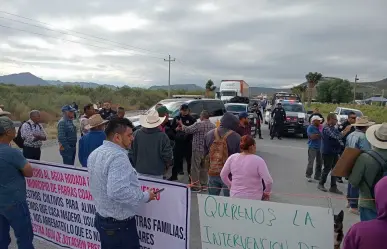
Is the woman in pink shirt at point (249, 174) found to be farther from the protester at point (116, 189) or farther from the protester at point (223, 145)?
the protester at point (116, 189)

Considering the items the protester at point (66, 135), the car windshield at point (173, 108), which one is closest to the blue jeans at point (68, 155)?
the protester at point (66, 135)

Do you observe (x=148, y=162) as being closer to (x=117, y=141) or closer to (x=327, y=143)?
(x=117, y=141)

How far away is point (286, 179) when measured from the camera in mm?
9141

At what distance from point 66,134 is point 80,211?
335cm

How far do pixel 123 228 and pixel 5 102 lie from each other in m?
34.6

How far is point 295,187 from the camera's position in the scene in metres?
8.34

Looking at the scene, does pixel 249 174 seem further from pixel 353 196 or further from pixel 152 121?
pixel 353 196

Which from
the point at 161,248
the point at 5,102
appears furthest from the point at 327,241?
the point at 5,102

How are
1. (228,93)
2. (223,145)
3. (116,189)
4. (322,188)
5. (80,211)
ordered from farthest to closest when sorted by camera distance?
(228,93) → (322,188) → (223,145) → (80,211) → (116,189)

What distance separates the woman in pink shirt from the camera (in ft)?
13.3

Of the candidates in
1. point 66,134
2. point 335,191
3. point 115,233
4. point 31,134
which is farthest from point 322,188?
point 31,134

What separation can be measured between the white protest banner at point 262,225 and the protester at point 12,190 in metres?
1.90

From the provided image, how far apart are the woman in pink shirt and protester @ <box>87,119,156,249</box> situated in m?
1.46

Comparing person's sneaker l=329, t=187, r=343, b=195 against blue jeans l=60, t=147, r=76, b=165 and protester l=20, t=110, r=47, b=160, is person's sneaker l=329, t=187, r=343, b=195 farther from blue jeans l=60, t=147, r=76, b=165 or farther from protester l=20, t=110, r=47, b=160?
protester l=20, t=110, r=47, b=160
